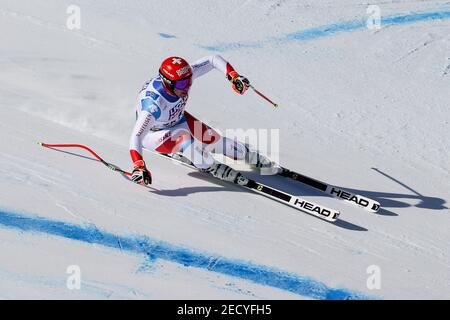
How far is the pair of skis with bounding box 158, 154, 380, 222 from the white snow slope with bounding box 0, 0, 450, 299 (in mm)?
101

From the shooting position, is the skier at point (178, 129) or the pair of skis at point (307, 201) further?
the pair of skis at point (307, 201)

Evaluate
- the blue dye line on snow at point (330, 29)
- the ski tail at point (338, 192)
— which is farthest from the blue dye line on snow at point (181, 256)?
the blue dye line on snow at point (330, 29)

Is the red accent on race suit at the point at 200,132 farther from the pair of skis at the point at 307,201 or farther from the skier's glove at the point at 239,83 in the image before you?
the skier's glove at the point at 239,83

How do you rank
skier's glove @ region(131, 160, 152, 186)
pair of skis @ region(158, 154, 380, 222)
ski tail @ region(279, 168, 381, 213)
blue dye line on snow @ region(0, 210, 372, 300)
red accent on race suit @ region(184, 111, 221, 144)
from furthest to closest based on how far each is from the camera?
red accent on race suit @ region(184, 111, 221, 144), ski tail @ region(279, 168, 381, 213), pair of skis @ region(158, 154, 380, 222), skier's glove @ region(131, 160, 152, 186), blue dye line on snow @ region(0, 210, 372, 300)

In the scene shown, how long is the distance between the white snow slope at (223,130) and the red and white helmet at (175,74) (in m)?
1.01

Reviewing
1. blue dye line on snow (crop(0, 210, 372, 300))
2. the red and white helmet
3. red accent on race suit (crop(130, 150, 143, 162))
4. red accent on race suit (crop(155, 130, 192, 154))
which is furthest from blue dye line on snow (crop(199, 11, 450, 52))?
blue dye line on snow (crop(0, 210, 372, 300))

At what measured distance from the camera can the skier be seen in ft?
21.9

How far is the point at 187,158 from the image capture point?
718cm

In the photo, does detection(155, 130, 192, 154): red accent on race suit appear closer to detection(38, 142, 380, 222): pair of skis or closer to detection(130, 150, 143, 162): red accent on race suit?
detection(38, 142, 380, 222): pair of skis

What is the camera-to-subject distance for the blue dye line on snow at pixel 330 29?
10.3 m

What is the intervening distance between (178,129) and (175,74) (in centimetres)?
68

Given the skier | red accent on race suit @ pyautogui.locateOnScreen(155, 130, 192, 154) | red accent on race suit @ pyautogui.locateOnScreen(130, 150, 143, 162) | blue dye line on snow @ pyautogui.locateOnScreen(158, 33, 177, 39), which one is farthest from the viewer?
blue dye line on snow @ pyautogui.locateOnScreen(158, 33, 177, 39)

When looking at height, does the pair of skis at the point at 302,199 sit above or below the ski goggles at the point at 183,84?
below

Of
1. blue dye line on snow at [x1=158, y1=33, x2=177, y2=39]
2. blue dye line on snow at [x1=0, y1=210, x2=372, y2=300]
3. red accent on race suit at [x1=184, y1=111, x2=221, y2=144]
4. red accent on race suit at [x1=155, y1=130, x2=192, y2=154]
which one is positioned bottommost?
blue dye line on snow at [x1=0, y1=210, x2=372, y2=300]
